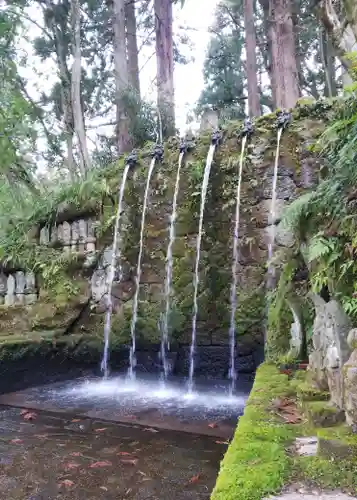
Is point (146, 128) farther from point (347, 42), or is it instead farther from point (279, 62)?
point (347, 42)

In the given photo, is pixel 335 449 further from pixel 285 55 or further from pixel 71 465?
pixel 285 55

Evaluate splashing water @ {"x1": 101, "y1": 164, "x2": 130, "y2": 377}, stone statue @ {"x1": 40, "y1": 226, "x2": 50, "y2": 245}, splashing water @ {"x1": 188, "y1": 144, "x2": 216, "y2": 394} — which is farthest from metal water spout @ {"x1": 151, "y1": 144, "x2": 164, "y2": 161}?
stone statue @ {"x1": 40, "y1": 226, "x2": 50, "y2": 245}

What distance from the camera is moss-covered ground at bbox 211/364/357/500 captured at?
5.91ft

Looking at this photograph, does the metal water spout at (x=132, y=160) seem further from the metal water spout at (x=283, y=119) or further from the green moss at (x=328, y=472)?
the green moss at (x=328, y=472)

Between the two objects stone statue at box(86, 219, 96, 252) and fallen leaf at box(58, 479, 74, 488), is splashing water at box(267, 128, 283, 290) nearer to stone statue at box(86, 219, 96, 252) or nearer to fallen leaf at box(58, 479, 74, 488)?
stone statue at box(86, 219, 96, 252)

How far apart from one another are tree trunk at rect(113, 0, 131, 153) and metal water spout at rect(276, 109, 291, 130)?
5.36 metres

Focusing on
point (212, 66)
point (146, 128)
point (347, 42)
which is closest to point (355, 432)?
point (347, 42)

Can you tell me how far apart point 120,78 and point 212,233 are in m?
6.56

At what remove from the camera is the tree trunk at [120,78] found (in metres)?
11.3

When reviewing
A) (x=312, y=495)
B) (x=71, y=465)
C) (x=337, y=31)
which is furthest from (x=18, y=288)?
(x=337, y=31)

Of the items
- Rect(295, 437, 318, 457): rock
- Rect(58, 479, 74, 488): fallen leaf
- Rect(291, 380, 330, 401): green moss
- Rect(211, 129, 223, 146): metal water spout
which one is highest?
Rect(211, 129, 223, 146): metal water spout

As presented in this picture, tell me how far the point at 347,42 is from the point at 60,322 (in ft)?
20.4

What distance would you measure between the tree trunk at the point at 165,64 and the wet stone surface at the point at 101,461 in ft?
28.6

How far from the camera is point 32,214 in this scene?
7809mm
